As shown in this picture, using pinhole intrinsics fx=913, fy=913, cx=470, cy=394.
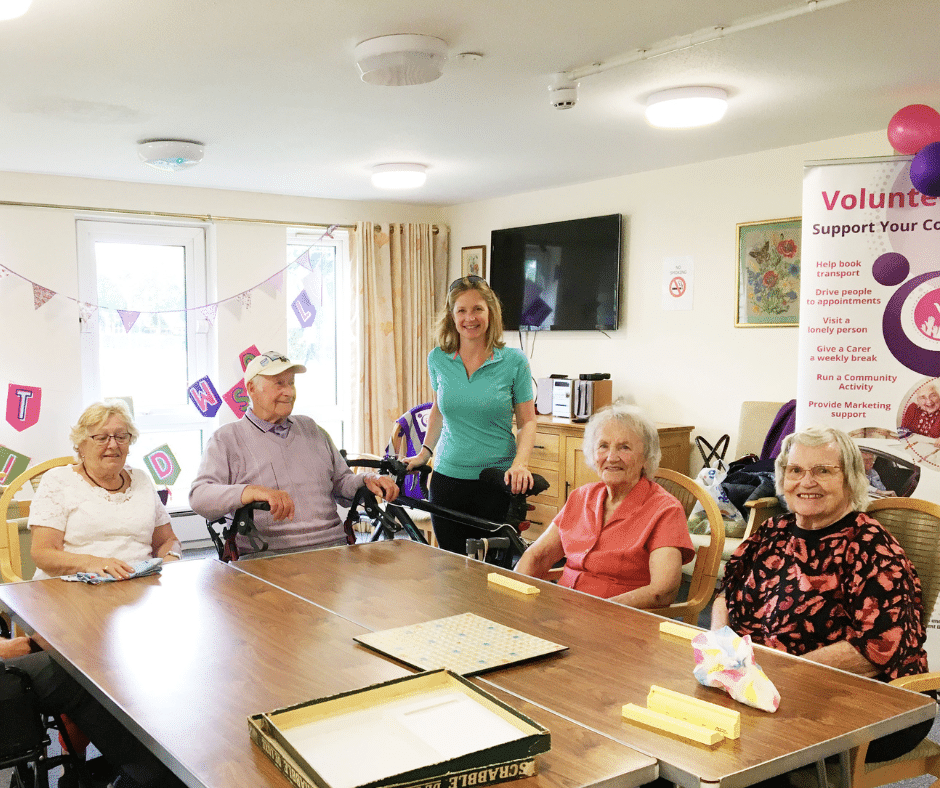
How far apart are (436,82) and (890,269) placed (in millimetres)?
1847

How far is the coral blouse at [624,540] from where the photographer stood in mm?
2469

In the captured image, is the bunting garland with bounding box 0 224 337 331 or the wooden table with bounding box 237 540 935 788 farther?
the bunting garland with bounding box 0 224 337 331

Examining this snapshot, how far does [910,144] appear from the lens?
3.37 meters

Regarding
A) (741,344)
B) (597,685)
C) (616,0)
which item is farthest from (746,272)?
(597,685)

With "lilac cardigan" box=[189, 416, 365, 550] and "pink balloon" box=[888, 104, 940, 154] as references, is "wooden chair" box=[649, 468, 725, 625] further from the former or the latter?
"pink balloon" box=[888, 104, 940, 154]

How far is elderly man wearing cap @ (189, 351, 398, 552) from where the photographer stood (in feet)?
9.66

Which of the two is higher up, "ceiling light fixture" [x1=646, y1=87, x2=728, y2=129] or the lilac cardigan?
"ceiling light fixture" [x1=646, y1=87, x2=728, y2=129]

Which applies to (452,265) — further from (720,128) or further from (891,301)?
(891,301)

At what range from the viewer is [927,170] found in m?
3.22

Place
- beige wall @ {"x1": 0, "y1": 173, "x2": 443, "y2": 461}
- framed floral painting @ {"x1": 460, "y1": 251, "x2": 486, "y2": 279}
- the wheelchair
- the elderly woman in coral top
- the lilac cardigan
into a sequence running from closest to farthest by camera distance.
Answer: the wheelchair, the elderly woman in coral top, the lilac cardigan, beige wall @ {"x1": 0, "y1": 173, "x2": 443, "y2": 461}, framed floral painting @ {"x1": 460, "y1": 251, "x2": 486, "y2": 279}

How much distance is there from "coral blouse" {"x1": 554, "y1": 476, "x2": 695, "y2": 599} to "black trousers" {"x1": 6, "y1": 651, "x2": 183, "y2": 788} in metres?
1.20

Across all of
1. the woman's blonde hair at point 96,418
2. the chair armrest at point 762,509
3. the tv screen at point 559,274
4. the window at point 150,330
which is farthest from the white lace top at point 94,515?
the tv screen at point 559,274

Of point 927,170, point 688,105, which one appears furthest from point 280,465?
point 927,170

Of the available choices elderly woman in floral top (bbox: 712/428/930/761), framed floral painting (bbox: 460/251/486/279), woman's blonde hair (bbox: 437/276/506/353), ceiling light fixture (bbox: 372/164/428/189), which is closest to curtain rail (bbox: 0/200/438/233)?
framed floral painting (bbox: 460/251/486/279)
